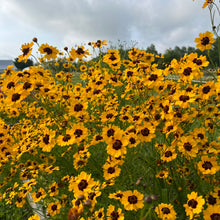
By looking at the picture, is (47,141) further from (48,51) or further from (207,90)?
(207,90)

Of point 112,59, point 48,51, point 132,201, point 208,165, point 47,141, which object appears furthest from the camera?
point 112,59

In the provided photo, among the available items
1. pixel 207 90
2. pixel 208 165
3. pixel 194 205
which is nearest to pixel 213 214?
pixel 194 205

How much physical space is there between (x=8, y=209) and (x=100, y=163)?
160cm

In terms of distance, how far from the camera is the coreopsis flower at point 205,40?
7.19ft

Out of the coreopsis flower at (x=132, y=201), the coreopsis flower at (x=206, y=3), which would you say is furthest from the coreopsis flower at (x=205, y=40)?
the coreopsis flower at (x=132, y=201)

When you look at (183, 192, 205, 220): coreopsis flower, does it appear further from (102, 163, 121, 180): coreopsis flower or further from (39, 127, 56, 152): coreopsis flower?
(39, 127, 56, 152): coreopsis flower

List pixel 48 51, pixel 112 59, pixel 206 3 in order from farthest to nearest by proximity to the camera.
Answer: pixel 112 59
pixel 48 51
pixel 206 3

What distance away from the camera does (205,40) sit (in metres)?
2.21

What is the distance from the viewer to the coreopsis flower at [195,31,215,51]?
2191 millimetres

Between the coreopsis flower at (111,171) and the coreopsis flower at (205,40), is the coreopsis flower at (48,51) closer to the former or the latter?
the coreopsis flower at (111,171)

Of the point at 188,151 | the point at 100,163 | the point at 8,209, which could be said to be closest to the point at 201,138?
the point at 188,151

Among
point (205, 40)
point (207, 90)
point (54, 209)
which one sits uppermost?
point (205, 40)

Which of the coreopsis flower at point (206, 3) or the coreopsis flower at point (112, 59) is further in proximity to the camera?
the coreopsis flower at point (112, 59)

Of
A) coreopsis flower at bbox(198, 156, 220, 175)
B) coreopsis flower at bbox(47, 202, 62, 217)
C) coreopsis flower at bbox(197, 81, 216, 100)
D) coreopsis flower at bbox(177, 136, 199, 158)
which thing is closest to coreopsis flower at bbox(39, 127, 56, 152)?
coreopsis flower at bbox(47, 202, 62, 217)
